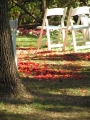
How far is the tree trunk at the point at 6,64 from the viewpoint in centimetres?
646

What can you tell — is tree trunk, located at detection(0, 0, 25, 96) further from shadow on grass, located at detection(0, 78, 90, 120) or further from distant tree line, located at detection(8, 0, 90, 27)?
distant tree line, located at detection(8, 0, 90, 27)

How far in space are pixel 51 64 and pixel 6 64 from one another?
3988 mm

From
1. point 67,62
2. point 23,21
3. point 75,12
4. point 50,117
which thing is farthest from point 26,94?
point 23,21

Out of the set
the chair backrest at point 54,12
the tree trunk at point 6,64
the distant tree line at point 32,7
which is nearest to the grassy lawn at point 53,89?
the tree trunk at point 6,64

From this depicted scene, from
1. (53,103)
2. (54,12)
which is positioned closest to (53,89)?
(53,103)

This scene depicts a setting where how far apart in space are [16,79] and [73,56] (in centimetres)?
548

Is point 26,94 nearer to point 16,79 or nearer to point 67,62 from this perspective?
point 16,79

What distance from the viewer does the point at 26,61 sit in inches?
436

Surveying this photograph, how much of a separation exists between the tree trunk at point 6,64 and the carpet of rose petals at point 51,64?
76.3 inches

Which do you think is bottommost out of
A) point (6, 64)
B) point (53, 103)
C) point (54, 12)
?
point (53, 103)

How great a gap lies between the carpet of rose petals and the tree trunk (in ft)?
6.36

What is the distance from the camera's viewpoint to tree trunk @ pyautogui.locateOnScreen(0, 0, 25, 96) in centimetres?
646

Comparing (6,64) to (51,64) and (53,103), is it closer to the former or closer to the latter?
(53,103)

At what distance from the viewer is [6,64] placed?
6.48 meters
